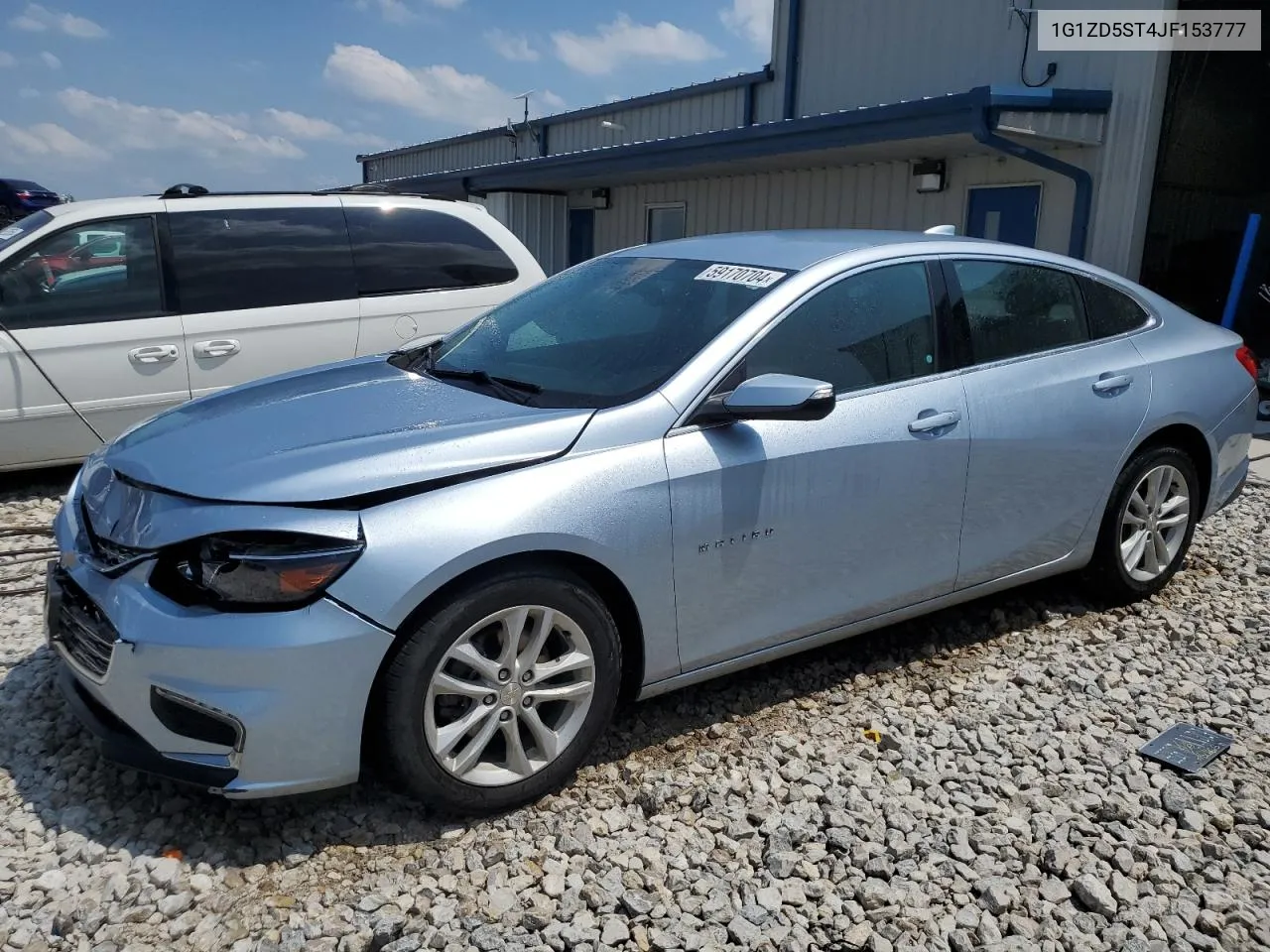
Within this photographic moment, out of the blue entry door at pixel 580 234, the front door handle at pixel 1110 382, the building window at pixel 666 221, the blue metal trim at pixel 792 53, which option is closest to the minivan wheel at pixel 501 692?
the front door handle at pixel 1110 382

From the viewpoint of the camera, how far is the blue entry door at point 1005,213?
9656 millimetres

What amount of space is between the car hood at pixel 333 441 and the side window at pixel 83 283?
297 cm

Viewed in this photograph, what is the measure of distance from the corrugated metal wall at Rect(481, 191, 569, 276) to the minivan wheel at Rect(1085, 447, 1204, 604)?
13.4 meters

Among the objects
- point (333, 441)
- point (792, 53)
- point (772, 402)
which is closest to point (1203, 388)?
point (772, 402)

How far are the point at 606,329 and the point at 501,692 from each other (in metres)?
1.39

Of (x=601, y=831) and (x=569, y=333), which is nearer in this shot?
(x=601, y=831)

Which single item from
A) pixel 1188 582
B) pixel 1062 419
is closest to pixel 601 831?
pixel 1062 419

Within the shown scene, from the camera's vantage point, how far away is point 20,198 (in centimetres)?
2475

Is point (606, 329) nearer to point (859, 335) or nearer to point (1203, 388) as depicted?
point (859, 335)

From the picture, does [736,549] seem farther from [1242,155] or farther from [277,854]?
[1242,155]

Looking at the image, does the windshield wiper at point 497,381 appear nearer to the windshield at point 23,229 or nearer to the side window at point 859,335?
the side window at point 859,335

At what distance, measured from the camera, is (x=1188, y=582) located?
5.08 m

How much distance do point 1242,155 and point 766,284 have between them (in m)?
9.90

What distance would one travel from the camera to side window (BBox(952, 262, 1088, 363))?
3920mm
